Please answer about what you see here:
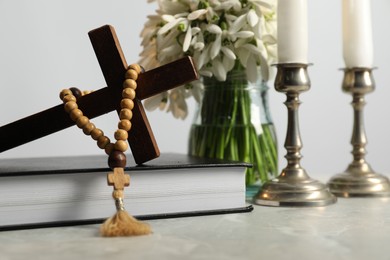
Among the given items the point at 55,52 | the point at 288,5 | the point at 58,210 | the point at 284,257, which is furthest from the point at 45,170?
the point at 55,52

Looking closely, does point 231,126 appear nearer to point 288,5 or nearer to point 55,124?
point 288,5

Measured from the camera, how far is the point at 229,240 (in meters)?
0.71

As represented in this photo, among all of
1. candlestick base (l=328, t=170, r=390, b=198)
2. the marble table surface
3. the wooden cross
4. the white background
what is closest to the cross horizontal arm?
the wooden cross

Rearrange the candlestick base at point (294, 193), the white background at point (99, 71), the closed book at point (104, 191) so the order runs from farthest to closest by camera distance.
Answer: the white background at point (99, 71)
the candlestick base at point (294, 193)
the closed book at point (104, 191)

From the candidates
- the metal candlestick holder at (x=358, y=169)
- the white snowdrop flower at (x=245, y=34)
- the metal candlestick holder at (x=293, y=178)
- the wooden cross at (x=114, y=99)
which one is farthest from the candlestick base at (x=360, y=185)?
the wooden cross at (x=114, y=99)

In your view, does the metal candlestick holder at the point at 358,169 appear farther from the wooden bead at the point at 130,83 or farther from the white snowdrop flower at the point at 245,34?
the wooden bead at the point at 130,83

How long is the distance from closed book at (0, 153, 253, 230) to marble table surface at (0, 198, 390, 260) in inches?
0.8

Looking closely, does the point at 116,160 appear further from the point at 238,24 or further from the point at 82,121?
the point at 238,24

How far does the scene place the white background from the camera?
1457mm

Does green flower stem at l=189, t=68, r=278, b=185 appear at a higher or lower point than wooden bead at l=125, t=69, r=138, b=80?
lower

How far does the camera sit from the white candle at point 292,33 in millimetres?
960

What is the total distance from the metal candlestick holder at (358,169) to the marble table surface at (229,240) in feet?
0.65

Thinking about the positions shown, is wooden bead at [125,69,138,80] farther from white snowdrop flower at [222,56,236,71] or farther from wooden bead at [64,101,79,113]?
white snowdrop flower at [222,56,236,71]


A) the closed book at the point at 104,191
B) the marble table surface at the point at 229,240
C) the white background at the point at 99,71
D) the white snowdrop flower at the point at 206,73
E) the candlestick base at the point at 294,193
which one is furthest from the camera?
the white background at the point at 99,71
